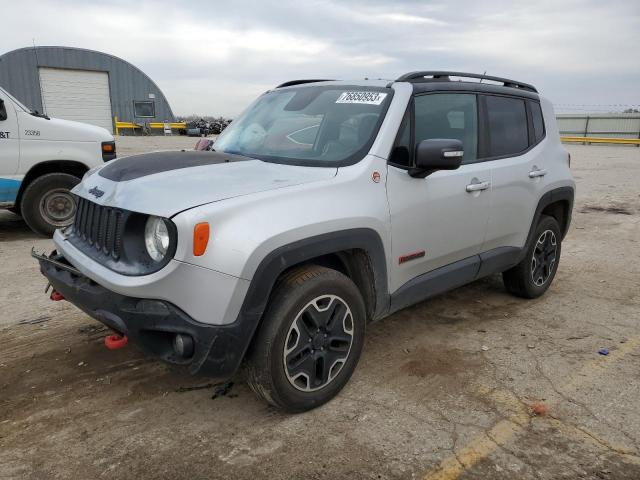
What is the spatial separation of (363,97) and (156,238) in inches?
67.7

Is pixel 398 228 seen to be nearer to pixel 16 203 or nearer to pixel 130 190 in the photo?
pixel 130 190

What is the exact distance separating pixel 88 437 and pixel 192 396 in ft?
1.98

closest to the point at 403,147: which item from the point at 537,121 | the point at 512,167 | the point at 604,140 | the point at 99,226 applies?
the point at 512,167

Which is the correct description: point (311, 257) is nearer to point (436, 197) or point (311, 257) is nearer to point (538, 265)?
point (436, 197)

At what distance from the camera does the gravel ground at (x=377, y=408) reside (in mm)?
2480

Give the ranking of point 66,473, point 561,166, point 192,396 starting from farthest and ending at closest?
point 561,166 < point 192,396 < point 66,473

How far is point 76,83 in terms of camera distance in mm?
34469

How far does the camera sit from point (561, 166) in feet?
15.5

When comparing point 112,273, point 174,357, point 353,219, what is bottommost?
point 174,357

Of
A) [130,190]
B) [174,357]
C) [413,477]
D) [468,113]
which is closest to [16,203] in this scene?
[130,190]

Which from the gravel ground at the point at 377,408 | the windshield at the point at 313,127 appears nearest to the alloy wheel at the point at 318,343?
the gravel ground at the point at 377,408

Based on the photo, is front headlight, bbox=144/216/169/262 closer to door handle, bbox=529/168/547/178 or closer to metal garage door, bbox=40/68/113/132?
door handle, bbox=529/168/547/178

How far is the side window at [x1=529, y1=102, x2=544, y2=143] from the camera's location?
453cm

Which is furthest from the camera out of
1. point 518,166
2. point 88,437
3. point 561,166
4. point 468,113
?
point 561,166
